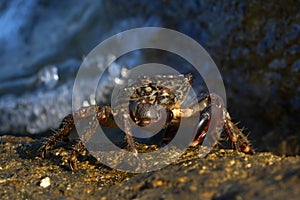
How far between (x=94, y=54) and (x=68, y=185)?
217 inches

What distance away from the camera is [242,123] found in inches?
243

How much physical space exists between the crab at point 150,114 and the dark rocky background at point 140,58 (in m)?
0.32

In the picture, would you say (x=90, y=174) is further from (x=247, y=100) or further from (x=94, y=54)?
(x=94, y=54)

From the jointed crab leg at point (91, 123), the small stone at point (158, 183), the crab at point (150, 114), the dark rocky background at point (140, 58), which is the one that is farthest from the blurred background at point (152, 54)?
the small stone at point (158, 183)

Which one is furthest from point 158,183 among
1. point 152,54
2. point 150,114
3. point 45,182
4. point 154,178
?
point 152,54

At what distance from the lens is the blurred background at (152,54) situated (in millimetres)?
5844

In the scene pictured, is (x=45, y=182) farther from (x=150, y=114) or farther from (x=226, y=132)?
(x=226, y=132)

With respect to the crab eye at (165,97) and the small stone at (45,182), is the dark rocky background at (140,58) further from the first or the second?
the crab eye at (165,97)

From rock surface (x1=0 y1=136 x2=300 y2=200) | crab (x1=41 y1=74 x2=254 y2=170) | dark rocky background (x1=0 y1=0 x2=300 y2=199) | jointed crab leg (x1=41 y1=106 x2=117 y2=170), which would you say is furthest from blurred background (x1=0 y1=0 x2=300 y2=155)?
jointed crab leg (x1=41 y1=106 x2=117 y2=170)

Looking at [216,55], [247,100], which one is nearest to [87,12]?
[216,55]

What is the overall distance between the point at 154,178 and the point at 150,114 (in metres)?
1.10

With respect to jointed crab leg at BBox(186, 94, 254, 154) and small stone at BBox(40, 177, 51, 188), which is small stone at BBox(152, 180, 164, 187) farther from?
jointed crab leg at BBox(186, 94, 254, 154)

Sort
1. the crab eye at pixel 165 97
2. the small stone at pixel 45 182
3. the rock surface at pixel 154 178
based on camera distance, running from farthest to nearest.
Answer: the crab eye at pixel 165 97 < the small stone at pixel 45 182 < the rock surface at pixel 154 178

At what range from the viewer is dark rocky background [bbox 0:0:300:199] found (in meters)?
2.83
